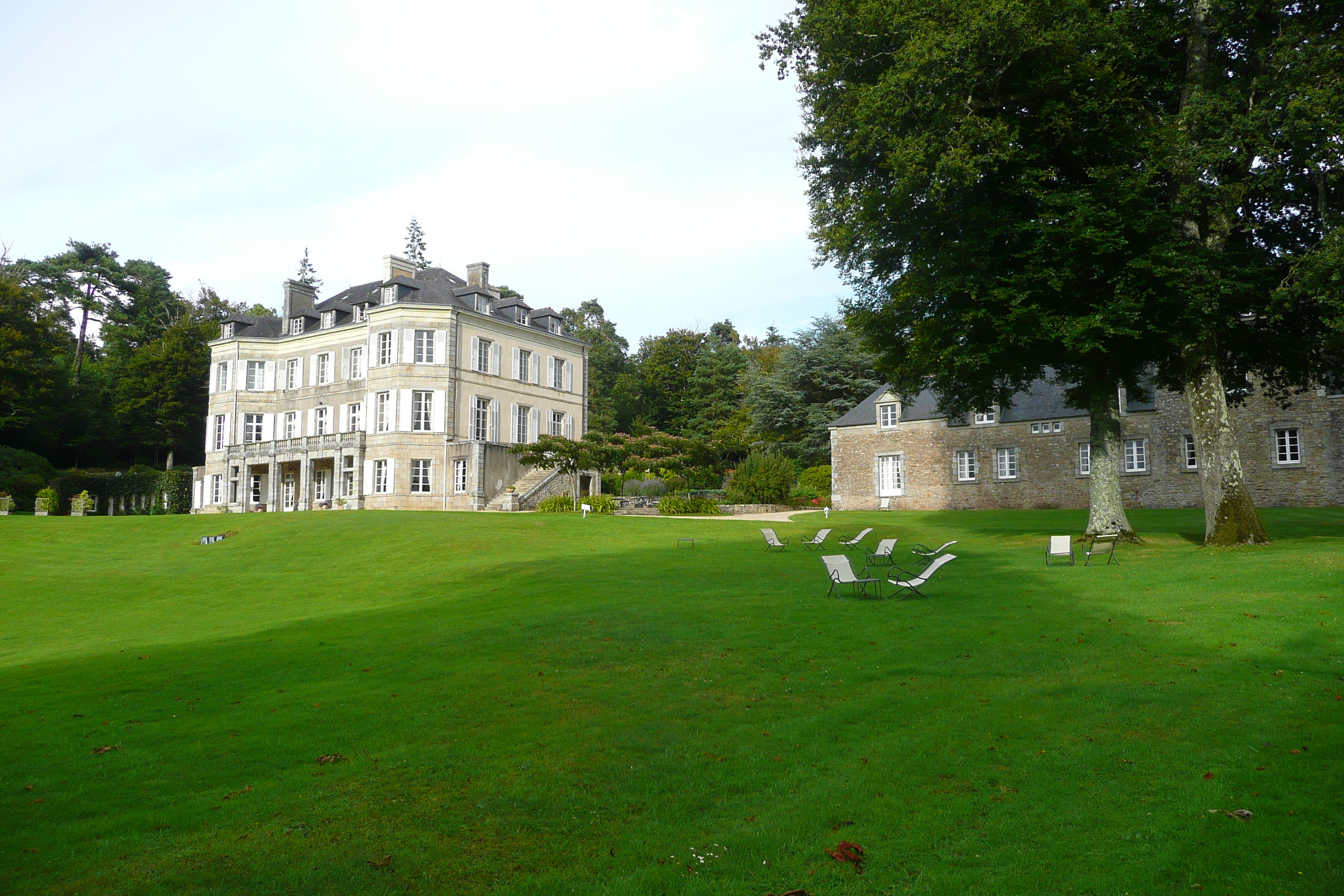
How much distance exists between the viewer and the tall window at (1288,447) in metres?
32.9

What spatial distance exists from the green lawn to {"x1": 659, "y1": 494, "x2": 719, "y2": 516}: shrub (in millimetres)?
20459

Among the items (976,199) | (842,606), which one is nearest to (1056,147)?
(976,199)

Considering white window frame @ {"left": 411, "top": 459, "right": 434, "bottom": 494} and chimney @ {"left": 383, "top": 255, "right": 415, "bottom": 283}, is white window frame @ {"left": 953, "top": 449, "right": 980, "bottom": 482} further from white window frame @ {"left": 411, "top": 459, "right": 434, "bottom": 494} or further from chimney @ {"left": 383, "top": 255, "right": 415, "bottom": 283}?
chimney @ {"left": 383, "top": 255, "right": 415, "bottom": 283}

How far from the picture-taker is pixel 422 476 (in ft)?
131

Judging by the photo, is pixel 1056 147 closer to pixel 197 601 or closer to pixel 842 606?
pixel 842 606

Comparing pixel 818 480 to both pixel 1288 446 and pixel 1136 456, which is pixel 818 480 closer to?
pixel 1136 456

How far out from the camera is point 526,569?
58.7ft

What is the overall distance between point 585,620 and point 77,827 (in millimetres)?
6909

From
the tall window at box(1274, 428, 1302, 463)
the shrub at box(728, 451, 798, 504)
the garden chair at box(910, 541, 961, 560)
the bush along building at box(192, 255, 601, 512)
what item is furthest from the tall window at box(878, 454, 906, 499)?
the garden chair at box(910, 541, 961, 560)

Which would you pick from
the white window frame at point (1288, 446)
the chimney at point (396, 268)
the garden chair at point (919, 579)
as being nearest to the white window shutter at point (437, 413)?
the chimney at point (396, 268)

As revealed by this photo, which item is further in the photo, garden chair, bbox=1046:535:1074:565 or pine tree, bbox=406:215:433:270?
pine tree, bbox=406:215:433:270

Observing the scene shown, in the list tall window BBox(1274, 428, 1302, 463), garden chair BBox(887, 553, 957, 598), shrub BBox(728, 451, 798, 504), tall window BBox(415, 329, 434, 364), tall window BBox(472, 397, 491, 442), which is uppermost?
tall window BBox(415, 329, 434, 364)

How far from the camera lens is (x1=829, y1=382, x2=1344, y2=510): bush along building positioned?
32.8 meters

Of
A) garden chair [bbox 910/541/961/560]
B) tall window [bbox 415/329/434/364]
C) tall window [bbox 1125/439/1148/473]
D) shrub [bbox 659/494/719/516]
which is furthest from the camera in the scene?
tall window [bbox 415/329/434/364]
